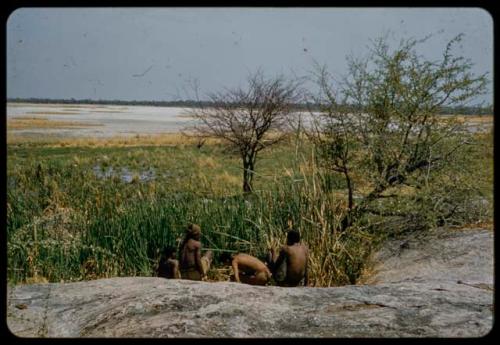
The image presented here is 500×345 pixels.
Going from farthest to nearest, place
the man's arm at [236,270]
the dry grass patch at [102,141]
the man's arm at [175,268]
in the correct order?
the dry grass patch at [102,141], the man's arm at [175,268], the man's arm at [236,270]

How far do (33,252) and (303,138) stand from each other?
374 cm

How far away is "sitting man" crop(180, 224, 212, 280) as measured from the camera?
631 centimetres

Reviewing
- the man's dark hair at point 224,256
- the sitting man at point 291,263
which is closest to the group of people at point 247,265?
the sitting man at point 291,263

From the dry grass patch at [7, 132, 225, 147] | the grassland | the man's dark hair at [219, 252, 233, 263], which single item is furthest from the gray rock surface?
the dry grass patch at [7, 132, 225, 147]

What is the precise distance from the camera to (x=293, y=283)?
644cm

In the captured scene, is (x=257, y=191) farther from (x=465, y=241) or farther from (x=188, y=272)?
(x=465, y=241)

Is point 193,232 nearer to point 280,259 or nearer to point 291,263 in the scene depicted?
point 280,259

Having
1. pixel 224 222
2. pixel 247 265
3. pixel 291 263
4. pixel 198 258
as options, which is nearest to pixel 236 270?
pixel 247 265

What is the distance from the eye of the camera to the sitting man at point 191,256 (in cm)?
631

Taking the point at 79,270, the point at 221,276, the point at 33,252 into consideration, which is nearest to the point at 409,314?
the point at 221,276

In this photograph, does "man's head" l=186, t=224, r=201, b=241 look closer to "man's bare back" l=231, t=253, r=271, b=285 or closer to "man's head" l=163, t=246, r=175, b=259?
"man's head" l=163, t=246, r=175, b=259

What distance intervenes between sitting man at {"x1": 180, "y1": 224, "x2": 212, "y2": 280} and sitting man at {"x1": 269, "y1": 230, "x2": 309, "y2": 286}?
0.72 meters

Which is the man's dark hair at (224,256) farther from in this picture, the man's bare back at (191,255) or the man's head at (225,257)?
the man's bare back at (191,255)

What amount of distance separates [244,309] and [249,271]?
3.78ft
